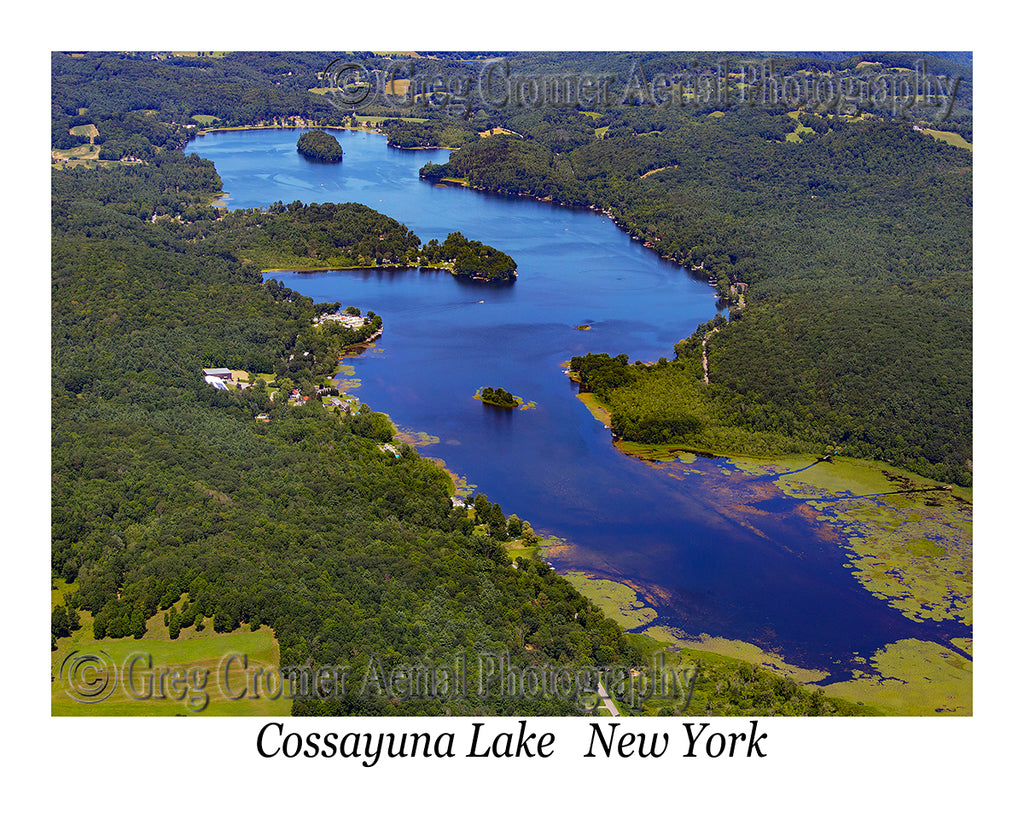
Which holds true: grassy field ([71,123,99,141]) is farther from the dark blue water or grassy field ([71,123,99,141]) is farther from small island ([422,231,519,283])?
small island ([422,231,519,283])

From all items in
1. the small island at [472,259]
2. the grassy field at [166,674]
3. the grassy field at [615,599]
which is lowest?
the grassy field at [615,599]

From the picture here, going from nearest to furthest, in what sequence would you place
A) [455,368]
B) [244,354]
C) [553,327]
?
1. [244,354]
2. [455,368]
3. [553,327]

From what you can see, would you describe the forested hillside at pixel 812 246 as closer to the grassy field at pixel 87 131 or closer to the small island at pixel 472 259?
the small island at pixel 472 259

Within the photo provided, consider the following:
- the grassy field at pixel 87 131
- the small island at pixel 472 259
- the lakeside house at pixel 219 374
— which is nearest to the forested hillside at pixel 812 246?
the small island at pixel 472 259

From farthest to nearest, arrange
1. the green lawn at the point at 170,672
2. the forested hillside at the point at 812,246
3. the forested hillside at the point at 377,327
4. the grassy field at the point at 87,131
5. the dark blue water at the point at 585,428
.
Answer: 1. the grassy field at the point at 87,131
2. the forested hillside at the point at 812,246
3. the dark blue water at the point at 585,428
4. the forested hillside at the point at 377,327
5. the green lawn at the point at 170,672

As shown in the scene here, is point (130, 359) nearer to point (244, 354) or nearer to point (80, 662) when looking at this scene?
point (244, 354)

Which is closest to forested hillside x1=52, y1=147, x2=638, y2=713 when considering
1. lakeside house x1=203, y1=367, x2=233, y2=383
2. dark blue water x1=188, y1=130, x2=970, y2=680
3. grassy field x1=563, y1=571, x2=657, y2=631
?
lakeside house x1=203, y1=367, x2=233, y2=383

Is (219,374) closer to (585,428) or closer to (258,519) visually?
(258,519)

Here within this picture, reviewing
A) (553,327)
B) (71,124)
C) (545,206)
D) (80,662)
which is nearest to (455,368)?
(553,327)
